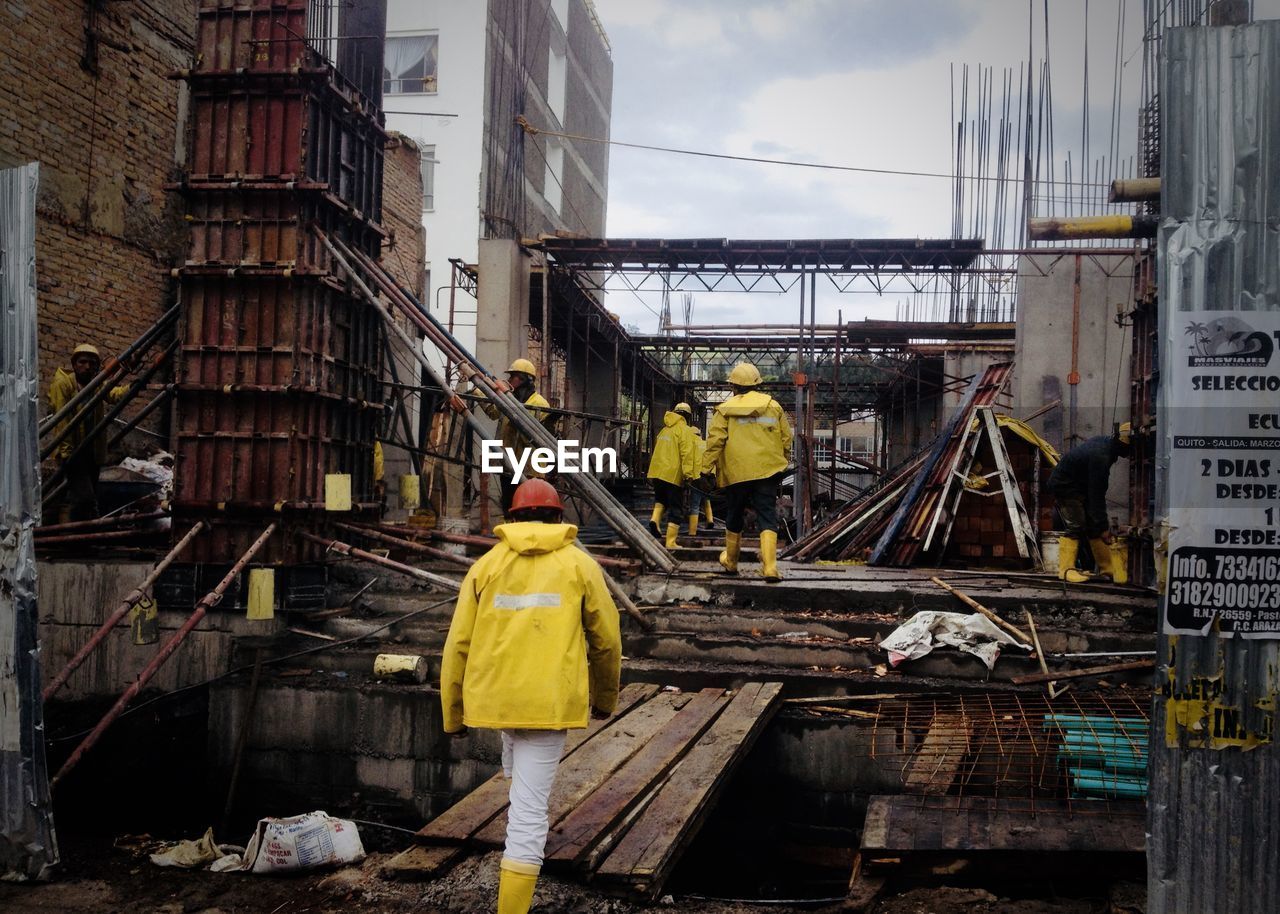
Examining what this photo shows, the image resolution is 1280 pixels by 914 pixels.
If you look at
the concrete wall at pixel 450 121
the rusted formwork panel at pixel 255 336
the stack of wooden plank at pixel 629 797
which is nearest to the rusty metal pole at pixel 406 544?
the rusted formwork panel at pixel 255 336

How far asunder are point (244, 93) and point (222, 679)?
5.20 metres

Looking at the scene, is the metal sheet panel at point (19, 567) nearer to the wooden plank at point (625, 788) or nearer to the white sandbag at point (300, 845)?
the white sandbag at point (300, 845)

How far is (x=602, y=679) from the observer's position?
15.2ft

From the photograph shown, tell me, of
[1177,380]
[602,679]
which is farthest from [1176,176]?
[602,679]

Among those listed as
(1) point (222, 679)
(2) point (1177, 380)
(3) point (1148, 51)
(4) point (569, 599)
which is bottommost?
(1) point (222, 679)

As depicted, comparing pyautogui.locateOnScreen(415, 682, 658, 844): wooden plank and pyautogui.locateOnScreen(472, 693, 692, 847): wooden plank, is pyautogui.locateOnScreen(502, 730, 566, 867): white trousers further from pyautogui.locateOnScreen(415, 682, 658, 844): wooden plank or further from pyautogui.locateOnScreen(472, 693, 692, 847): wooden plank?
pyautogui.locateOnScreen(415, 682, 658, 844): wooden plank

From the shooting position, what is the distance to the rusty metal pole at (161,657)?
6.71 metres

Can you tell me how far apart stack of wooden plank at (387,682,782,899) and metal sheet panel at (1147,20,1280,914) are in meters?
2.26

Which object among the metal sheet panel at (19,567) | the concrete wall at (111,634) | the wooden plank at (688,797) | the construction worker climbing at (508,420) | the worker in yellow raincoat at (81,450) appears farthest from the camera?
the worker in yellow raincoat at (81,450)

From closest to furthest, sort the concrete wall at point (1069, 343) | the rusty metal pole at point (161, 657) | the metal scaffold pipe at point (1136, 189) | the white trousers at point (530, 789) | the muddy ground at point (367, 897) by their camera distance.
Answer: the metal scaffold pipe at point (1136, 189)
the white trousers at point (530, 789)
the muddy ground at point (367, 897)
the rusty metal pole at point (161, 657)
the concrete wall at point (1069, 343)

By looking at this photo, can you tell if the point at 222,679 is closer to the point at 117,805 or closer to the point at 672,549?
the point at 117,805

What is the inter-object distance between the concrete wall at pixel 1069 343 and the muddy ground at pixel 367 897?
43.0ft

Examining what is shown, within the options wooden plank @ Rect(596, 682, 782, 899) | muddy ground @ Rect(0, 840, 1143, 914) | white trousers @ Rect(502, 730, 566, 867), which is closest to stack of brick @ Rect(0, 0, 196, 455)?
muddy ground @ Rect(0, 840, 1143, 914)

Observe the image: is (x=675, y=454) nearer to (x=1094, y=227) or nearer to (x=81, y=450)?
(x=81, y=450)
